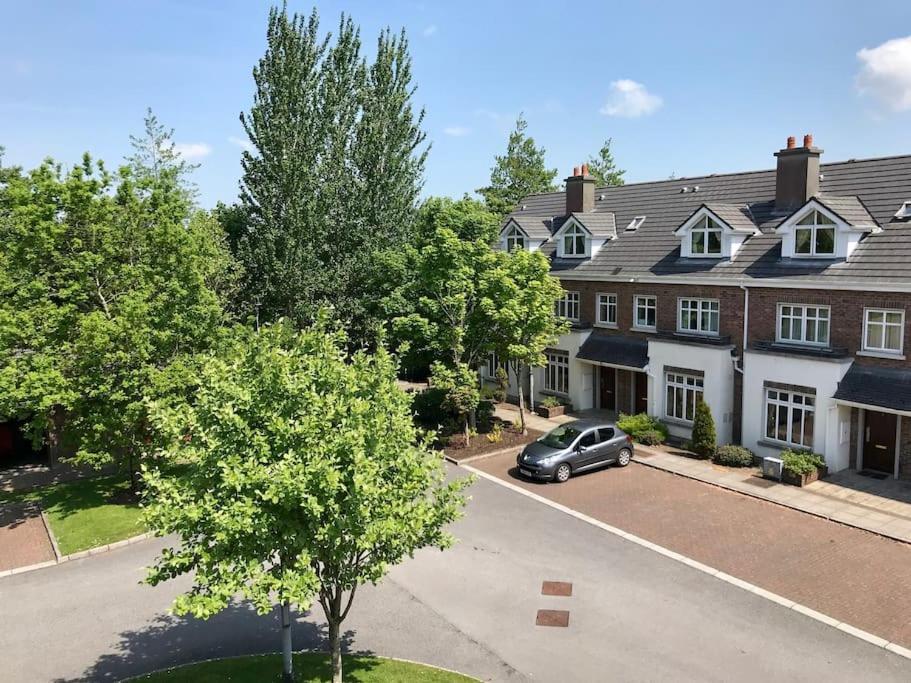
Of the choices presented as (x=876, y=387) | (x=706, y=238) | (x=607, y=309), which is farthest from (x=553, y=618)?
(x=607, y=309)

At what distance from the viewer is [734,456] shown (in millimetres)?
23172

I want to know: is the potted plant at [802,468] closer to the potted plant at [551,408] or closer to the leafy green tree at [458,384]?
the potted plant at [551,408]

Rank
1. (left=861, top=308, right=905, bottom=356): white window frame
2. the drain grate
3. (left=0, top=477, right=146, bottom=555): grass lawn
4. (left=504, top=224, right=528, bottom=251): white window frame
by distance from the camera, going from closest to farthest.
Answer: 1. the drain grate
2. (left=0, top=477, right=146, bottom=555): grass lawn
3. (left=861, top=308, right=905, bottom=356): white window frame
4. (left=504, top=224, right=528, bottom=251): white window frame

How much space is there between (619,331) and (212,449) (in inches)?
908

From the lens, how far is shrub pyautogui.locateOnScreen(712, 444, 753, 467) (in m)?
23.1

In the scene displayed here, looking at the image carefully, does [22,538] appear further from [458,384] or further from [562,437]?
[562,437]

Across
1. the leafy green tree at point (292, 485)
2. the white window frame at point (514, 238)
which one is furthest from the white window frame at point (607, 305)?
the leafy green tree at point (292, 485)

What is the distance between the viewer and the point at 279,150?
35.2m

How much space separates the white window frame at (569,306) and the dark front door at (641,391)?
4160mm

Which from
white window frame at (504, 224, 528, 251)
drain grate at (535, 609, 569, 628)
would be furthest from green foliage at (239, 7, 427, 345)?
drain grate at (535, 609, 569, 628)

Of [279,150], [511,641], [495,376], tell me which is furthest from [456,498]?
[279,150]

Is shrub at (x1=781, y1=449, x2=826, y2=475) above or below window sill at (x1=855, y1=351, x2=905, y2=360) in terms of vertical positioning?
below

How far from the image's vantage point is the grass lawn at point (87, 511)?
19109 millimetres

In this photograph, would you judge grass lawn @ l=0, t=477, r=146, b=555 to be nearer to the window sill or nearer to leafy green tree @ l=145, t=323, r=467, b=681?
leafy green tree @ l=145, t=323, r=467, b=681
